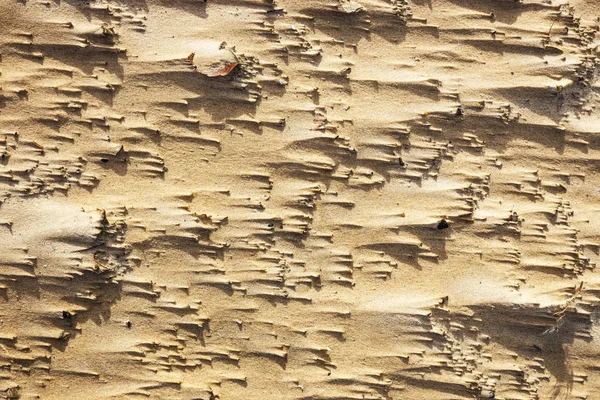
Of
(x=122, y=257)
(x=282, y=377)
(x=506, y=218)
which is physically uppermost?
(x=506, y=218)

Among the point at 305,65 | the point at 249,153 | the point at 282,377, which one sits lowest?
the point at 282,377

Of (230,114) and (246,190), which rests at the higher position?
(230,114)

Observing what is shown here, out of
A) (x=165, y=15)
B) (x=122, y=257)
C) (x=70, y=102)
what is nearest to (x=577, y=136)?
(x=165, y=15)

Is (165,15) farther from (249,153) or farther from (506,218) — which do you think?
(506,218)

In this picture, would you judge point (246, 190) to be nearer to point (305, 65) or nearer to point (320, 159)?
point (320, 159)

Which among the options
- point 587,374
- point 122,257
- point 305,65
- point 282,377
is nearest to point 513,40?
point 305,65

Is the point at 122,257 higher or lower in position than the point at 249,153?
lower
